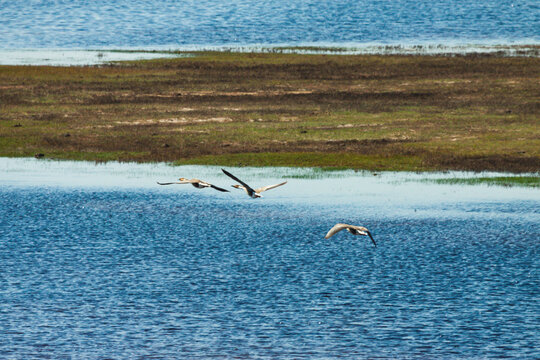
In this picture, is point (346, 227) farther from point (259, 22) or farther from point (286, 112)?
point (259, 22)

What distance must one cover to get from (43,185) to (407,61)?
163 feet

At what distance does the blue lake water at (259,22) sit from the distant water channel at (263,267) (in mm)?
82948

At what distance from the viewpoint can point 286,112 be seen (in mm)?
62781

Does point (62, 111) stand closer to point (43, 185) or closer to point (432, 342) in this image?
point (43, 185)

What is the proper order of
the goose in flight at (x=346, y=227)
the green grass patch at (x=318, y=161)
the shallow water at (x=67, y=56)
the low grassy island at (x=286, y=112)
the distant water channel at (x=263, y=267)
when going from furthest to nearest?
the shallow water at (x=67, y=56) < the low grassy island at (x=286, y=112) < the green grass patch at (x=318, y=161) < the distant water channel at (x=263, y=267) < the goose in flight at (x=346, y=227)

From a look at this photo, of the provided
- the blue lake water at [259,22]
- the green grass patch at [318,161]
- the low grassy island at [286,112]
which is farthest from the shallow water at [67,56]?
the green grass patch at [318,161]

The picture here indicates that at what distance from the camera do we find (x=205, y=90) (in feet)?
237

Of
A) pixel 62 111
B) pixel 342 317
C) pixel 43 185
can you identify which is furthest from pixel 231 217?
pixel 62 111

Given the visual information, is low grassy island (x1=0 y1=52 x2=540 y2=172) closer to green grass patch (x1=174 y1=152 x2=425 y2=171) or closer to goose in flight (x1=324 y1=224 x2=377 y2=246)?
green grass patch (x1=174 y1=152 x2=425 y2=171)

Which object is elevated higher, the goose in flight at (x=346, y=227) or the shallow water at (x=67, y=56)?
the goose in flight at (x=346, y=227)

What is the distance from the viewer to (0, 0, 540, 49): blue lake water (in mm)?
132875

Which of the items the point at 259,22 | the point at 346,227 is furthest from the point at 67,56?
the point at 346,227

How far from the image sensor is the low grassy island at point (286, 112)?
50.8 m

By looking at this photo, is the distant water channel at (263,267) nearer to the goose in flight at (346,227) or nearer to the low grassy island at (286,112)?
the goose in flight at (346,227)
